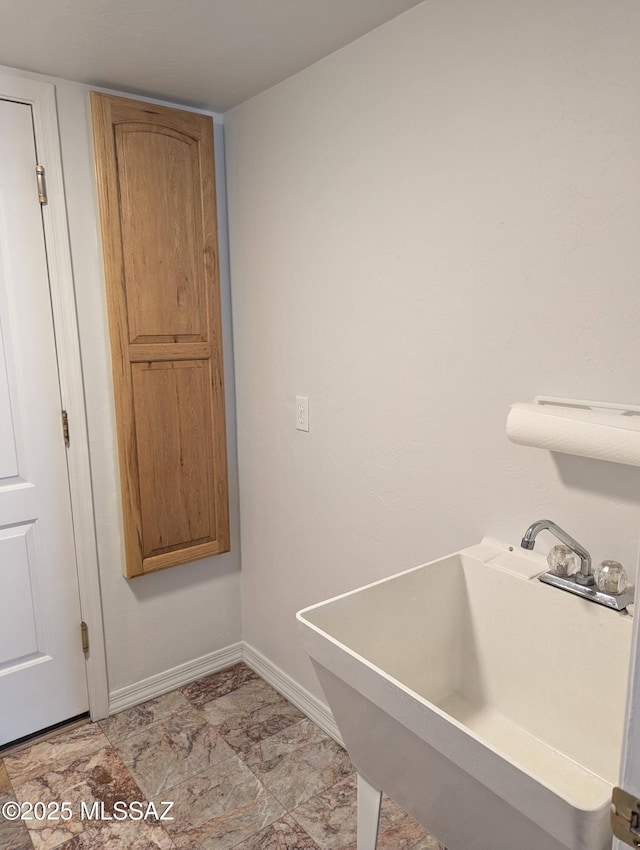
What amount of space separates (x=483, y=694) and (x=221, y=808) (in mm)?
929

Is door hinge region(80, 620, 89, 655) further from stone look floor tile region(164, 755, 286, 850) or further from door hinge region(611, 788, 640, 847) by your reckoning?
door hinge region(611, 788, 640, 847)

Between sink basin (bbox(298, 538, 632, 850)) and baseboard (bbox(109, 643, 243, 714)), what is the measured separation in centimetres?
133

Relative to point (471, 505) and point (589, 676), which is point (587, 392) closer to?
point (471, 505)

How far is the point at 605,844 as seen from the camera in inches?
30.6

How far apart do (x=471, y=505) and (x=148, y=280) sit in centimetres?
131

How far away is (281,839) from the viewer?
1.68 metres

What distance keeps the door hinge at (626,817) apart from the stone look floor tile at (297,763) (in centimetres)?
143

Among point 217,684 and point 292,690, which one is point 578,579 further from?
point 217,684

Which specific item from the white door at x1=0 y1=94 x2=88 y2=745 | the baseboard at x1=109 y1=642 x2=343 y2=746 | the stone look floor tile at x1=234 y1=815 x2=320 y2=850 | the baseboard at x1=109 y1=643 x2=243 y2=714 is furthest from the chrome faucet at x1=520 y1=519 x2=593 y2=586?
the baseboard at x1=109 y1=643 x2=243 y2=714

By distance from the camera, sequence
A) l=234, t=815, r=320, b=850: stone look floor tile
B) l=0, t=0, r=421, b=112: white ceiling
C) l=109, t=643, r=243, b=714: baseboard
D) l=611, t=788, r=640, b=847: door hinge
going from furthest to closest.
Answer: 1. l=109, t=643, r=243, b=714: baseboard
2. l=234, t=815, r=320, b=850: stone look floor tile
3. l=0, t=0, r=421, b=112: white ceiling
4. l=611, t=788, r=640, b=847: door hinge

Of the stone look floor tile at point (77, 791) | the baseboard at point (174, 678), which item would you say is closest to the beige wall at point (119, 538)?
the baseboard at point (174, 678)

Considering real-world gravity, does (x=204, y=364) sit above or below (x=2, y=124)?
below

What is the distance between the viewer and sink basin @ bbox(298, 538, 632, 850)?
2.87ft

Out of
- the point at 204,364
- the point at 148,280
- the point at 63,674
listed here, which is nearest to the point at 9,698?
the point at 63,674
